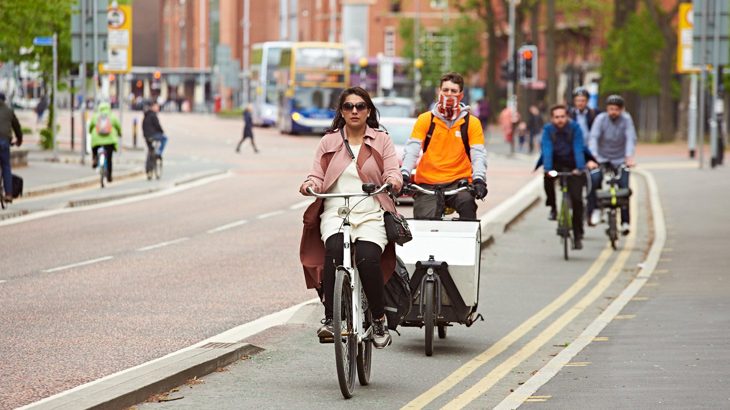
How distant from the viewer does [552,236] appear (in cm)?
2144

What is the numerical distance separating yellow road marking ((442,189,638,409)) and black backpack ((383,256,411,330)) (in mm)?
575

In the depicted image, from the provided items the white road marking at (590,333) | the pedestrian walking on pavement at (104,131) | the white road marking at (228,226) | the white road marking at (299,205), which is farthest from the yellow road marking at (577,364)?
the pedestrian walking on pavement at (104,131)

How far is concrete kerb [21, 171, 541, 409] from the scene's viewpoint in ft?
25.9

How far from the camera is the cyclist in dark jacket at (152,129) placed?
34000 mm

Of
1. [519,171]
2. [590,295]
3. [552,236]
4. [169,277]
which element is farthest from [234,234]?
[519,171]

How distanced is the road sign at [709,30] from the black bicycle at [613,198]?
16977mm

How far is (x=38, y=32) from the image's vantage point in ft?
136

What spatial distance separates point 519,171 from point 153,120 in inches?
372

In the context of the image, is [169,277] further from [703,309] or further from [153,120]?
[153,120]

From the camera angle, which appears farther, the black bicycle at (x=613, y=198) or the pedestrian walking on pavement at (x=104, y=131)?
the pedestrian walking on pavement at (x=104, y=131)

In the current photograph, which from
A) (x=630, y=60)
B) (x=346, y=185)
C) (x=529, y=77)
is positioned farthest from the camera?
(x=630, y=60)

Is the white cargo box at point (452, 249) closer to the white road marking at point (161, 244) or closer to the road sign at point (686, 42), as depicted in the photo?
the white road marking at point (161, 244)

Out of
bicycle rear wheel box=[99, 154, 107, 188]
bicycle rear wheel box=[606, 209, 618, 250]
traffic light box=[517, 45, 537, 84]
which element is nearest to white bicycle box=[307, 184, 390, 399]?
bicycle rear wheel box=[606, 209, 618, 250]

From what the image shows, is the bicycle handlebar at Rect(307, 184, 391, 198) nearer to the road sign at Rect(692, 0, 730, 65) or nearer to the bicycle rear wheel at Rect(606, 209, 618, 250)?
the bicycle rear wheel at Rect(606, 209, 618, 250)
